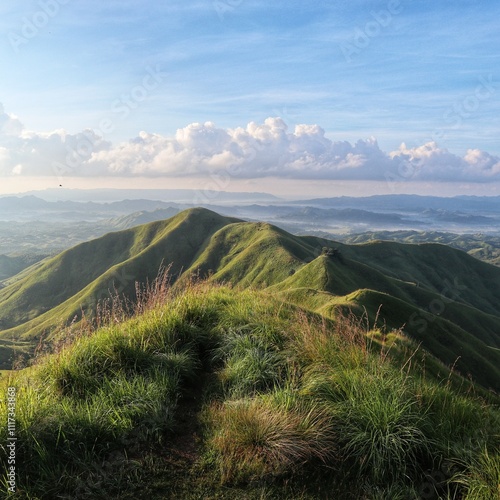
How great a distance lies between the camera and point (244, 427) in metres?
5.53

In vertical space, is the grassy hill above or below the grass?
below

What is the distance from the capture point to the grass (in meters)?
4.94

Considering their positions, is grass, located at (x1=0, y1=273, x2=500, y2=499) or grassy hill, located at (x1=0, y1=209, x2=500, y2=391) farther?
grassy hill, located at (x1=0, y1=209, x2=500, y2=391)

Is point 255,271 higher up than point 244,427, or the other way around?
point 244,427

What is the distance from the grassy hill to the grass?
53726 mm

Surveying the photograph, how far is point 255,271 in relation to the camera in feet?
368

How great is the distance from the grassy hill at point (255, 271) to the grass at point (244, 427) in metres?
53.7

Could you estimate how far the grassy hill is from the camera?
8662 cm

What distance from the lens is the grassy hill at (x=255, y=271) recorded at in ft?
284

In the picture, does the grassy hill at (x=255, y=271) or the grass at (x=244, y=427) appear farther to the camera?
the grassy hill at (x=255, y=271)

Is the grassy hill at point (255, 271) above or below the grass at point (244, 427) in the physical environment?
below

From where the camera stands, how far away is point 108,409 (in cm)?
591

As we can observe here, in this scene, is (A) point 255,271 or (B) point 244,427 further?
(A) point 255,271

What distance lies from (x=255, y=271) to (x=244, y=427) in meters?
107
